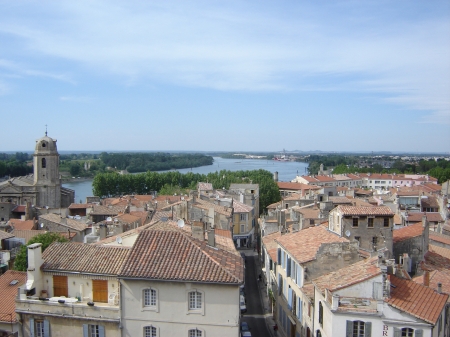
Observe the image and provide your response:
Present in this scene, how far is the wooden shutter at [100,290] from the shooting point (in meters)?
19.2

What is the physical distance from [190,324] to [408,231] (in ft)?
68.3

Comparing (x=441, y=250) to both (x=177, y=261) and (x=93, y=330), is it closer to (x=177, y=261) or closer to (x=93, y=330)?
(x=177, y=261)

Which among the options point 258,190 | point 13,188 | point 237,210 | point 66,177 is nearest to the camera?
point 237,210

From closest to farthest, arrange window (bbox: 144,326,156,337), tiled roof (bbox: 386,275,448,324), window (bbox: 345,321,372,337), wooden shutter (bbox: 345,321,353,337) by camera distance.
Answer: tiled roof (bbox: 386,275,448,324), window (bbox: 345,321,372,337), wooden shutter (bbox: 345,321,353,337), window (bbox: 144,326,156,337)

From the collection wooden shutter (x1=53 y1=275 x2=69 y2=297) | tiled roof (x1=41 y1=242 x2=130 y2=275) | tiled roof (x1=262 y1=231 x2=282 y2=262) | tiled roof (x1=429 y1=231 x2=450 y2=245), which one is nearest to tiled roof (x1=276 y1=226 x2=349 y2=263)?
tiled roof (x1=262 y1=231 x2=282 y2=262)

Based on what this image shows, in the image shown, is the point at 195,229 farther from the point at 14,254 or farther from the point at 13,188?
the point at 13,188

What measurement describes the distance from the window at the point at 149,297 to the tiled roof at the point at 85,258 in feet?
6.50

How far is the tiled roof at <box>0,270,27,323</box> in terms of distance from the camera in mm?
20902

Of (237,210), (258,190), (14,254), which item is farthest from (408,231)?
(258,190)

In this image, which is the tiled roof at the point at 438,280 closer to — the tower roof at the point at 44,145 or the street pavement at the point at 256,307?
the street pavement at the point at 256,307

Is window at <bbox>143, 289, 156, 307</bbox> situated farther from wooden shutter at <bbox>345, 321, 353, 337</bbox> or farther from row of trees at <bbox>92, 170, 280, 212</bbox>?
row of trees at <bbox>92, 170, 280, 212</bbox>

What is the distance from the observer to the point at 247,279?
38.9 meters

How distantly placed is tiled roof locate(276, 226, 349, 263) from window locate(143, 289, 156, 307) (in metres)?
8.40

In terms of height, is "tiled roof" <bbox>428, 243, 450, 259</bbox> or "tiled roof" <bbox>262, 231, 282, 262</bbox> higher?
"tiled roof" <bbox>262, 231, 282, 262</bbox>
